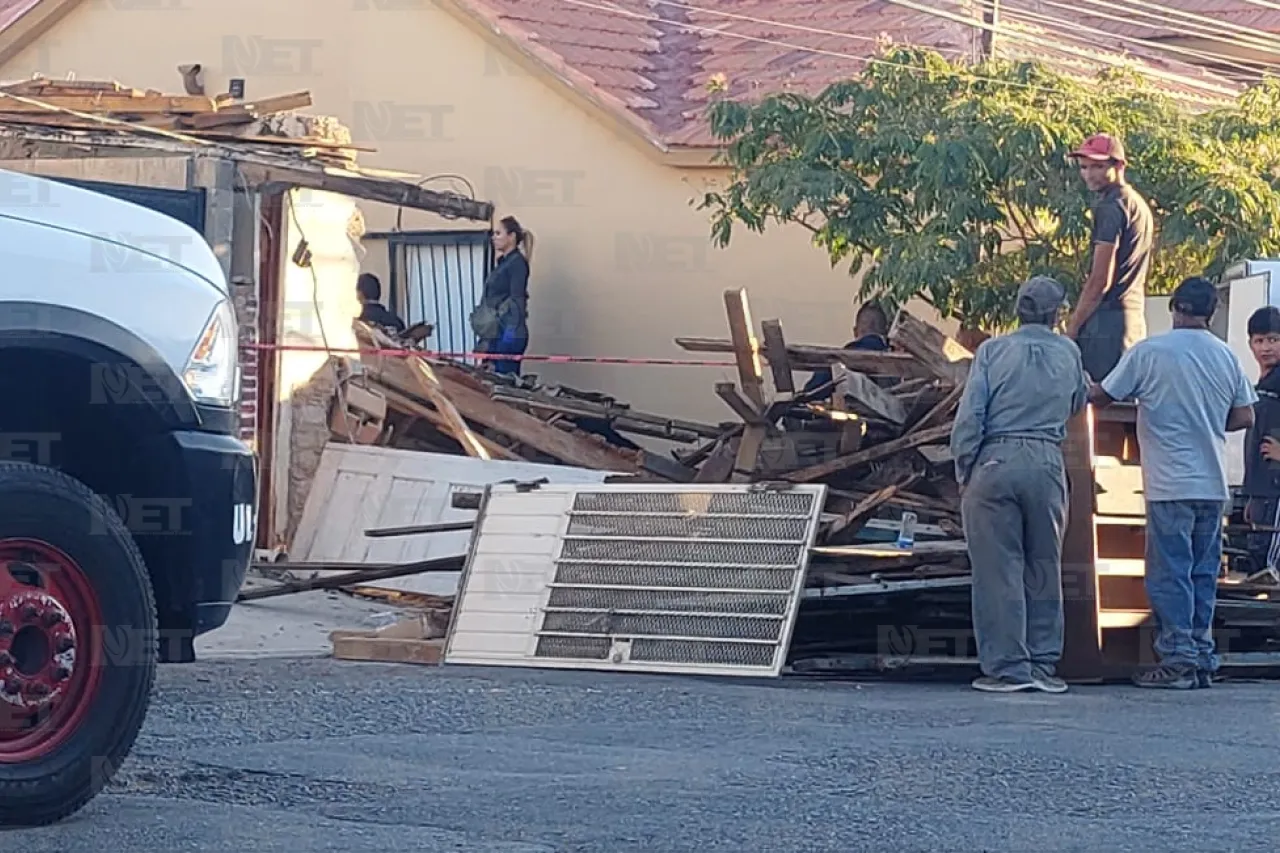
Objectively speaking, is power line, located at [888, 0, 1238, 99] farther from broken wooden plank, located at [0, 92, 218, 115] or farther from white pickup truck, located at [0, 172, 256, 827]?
white pickup truck, located at [0, 172, 256, 827]

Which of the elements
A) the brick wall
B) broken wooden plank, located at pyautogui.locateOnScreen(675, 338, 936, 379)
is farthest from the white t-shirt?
the brick wall

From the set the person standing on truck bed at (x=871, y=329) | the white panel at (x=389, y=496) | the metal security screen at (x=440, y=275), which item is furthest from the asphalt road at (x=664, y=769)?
the metal security screen at (x=440, y=275)

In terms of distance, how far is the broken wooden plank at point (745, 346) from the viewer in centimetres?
1200

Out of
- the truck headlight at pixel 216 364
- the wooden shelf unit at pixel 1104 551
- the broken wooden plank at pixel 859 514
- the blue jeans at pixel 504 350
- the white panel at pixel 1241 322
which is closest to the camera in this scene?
the truck headlight at pixel 216 364

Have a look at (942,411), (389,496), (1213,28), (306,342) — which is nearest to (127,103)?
(306,342)

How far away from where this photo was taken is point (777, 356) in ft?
40.8

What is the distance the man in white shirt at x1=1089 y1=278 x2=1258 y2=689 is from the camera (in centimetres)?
1025

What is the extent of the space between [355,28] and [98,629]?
572 inches

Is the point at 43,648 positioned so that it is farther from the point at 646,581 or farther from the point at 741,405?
the point at 741,405

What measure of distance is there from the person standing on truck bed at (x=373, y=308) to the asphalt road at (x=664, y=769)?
725 cm

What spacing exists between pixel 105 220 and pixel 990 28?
38.7 ft

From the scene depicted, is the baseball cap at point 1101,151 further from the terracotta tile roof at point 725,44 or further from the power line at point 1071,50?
the terracotta tile roof at point 725,44

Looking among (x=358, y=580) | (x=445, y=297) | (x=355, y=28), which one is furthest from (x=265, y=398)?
(x=355, y=28)

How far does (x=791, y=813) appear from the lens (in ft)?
21.5
